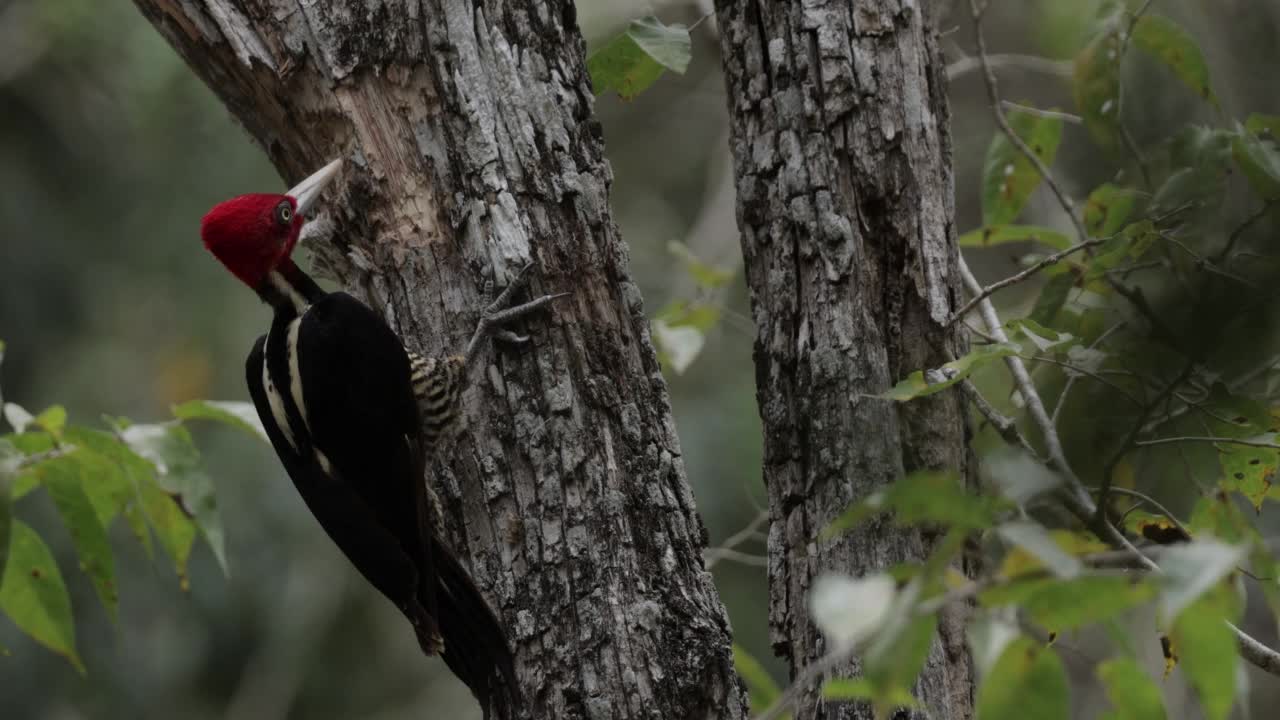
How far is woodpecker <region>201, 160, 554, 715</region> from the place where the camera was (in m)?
2.39

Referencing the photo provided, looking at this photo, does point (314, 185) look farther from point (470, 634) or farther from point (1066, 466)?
point (1066, 466)

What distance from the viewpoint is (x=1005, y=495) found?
4.10 ft

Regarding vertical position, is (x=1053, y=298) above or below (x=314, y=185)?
below

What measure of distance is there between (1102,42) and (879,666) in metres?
2.01

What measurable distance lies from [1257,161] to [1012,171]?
89cm

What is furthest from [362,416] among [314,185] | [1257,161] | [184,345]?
[184,345]

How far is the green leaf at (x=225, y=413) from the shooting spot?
9.00 feet

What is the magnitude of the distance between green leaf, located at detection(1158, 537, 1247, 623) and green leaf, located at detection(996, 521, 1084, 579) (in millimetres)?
85

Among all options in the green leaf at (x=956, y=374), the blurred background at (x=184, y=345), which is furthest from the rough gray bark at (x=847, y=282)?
the blurred background at (x=184, y=345)

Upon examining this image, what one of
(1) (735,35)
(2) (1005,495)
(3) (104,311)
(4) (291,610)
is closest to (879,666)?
(2) (1005,495)

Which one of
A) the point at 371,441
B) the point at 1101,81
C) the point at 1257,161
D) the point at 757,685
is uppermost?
the point at 1101,81

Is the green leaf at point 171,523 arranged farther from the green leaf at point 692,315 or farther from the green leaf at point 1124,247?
the green leaf at point 1124,247

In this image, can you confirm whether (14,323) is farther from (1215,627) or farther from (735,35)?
(1215,627)

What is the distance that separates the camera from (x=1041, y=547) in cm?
117
